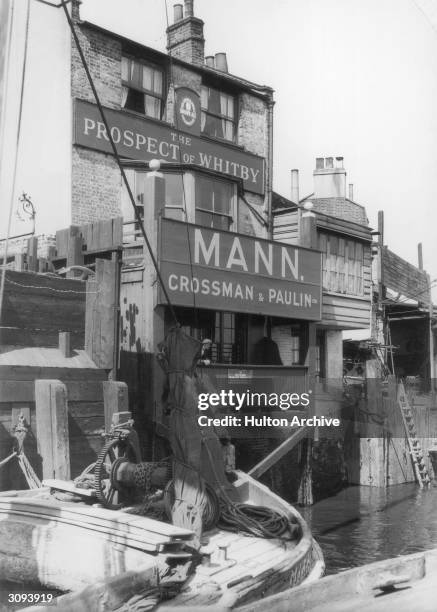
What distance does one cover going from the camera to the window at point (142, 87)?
1767 centimetres

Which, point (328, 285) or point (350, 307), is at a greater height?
point (328, 285)

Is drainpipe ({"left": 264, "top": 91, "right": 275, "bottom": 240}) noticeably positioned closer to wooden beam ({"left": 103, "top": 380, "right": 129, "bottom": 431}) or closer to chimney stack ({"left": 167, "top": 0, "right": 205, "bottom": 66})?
chimney stack ({"left": 167, "top": 0, "right": 205, "bottom": 66})

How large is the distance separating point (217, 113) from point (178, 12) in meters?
3.15

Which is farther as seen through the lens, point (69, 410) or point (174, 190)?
point (174, 190)

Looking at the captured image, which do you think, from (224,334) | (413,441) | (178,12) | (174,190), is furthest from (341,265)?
(178,12)

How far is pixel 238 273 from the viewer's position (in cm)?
1509

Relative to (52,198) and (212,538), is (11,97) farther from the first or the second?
(212,538)

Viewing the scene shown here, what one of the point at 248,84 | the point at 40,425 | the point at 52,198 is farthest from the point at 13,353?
the point at 248,84

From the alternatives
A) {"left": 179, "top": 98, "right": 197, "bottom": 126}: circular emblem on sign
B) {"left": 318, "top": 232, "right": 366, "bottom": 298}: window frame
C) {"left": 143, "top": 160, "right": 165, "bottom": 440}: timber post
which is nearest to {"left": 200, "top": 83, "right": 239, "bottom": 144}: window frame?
{"left": 179, "top": 98, "right": 197, "bottom": 126}: circular emblem on sign

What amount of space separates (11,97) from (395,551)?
11.0m

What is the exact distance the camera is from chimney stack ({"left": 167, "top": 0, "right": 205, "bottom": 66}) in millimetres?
19391

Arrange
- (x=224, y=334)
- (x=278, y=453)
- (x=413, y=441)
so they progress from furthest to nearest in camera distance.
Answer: (x=413, y=441) < (x=224, y=334) < (x=278, y=453)

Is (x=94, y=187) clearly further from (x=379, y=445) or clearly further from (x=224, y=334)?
(x=379, y=445)

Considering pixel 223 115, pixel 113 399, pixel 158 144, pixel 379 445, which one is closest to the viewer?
pixel 113 399
